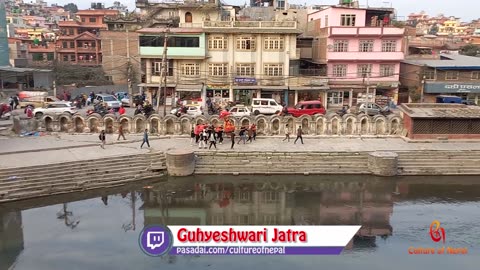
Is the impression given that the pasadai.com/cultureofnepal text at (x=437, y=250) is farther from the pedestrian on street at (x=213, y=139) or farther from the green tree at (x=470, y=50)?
the green tree at (x=470, y=50)

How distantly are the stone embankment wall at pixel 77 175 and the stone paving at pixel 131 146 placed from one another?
863 mm

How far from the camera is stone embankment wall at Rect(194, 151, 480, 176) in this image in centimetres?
2378

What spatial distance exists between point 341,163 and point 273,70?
18.9 m

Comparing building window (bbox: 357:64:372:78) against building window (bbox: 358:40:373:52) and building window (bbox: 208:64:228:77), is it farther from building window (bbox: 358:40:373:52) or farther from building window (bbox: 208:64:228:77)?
building window (bbox: 208:64:228:77)

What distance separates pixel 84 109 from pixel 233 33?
48.8 feet

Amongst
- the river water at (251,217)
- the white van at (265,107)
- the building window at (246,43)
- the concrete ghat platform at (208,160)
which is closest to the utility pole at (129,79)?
the building window at (246,43)

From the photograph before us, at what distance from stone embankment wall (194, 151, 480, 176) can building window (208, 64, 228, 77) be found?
17978 millimetres

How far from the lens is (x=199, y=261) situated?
14008 millimetres

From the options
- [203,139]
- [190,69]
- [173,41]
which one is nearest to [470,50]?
[190,69]

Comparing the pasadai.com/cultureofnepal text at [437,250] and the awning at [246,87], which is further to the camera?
the awning at [246,87]

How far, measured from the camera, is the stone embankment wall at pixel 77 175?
19.9 meters

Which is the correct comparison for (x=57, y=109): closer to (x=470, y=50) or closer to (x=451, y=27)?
(x=470, y=50)

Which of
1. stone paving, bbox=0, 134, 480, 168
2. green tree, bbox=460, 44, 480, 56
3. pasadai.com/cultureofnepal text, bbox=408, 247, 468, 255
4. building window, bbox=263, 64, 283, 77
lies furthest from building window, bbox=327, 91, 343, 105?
green tree, bbox=460, 44, 480, 56

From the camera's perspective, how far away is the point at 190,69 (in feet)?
136
